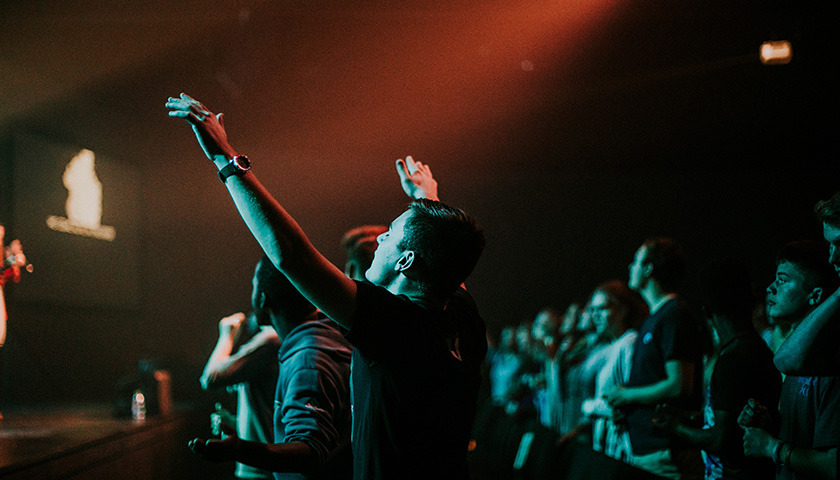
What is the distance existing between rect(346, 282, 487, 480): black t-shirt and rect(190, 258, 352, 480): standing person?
0.18 metres

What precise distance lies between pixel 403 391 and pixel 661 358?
1935mm

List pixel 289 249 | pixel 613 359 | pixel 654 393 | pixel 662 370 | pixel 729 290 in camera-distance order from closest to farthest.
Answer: pixel 289 249 < pixel 729 290 < pixel 654 393 < pixel 662 370 < pixel 613 359

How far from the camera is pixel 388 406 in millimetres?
1268

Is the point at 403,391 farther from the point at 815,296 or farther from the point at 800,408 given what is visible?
the point at 815,296

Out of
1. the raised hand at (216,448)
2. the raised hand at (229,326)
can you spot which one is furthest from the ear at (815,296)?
the raised hand at (229,326)

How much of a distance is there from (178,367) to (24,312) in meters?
1.61

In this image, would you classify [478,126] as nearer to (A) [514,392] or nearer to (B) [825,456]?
(A) [514,392]

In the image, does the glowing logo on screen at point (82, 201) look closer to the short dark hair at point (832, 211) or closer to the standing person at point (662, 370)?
the standing person at point (662, 370)

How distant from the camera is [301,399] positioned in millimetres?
1631

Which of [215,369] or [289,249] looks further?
[215,369]

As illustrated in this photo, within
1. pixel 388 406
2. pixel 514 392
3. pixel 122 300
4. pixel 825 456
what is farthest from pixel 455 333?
pixel 122 300

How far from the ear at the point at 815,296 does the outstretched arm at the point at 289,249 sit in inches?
58.0

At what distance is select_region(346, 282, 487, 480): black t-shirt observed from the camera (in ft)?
4.04

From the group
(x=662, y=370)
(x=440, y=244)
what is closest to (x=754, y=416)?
(x=662, y=370)
